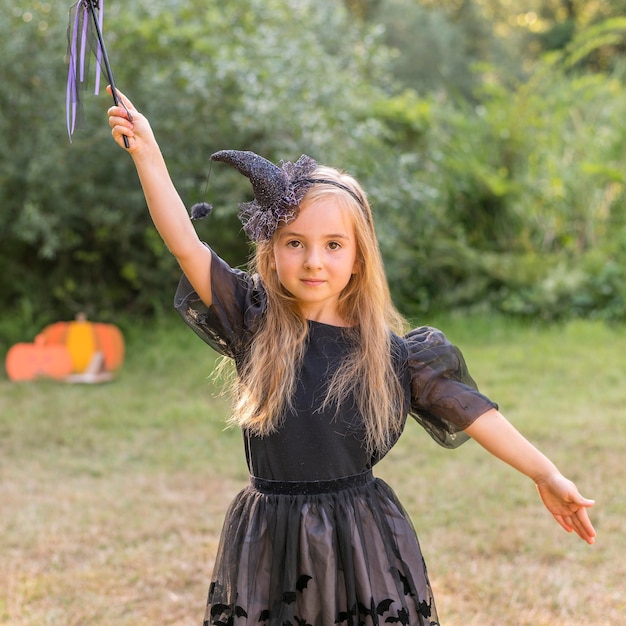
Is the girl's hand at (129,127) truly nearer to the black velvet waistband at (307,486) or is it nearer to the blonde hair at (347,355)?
the blonde hair at (347,355)

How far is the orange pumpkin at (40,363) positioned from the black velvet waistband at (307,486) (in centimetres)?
415

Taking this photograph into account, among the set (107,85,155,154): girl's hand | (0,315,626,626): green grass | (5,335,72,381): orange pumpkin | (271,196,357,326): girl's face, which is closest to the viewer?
(107,85,155,154): girl's hand

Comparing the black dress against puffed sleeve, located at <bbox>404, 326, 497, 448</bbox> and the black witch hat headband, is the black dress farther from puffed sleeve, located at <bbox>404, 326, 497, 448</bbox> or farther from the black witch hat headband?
the black witch hat headband

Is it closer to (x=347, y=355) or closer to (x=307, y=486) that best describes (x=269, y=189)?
(x=347, y=355)

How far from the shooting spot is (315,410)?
1.83 metres

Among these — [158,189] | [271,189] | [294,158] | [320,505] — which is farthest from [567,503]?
[294,158]

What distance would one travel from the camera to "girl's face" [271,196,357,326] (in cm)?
183

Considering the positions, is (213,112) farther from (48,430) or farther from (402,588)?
(402,588)

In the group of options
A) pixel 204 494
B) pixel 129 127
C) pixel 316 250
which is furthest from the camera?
pixel 204 494

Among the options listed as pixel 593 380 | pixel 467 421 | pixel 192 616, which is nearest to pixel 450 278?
pixel 593 380

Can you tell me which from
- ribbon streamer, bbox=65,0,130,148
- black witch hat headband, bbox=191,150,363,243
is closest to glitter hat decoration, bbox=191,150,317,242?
black witch hat headband, bbox=191,150,363,243

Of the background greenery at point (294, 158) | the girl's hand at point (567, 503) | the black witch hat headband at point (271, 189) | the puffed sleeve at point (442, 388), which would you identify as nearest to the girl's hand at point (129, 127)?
the black witch hat headband at point (271, 189)

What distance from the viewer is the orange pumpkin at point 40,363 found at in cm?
573

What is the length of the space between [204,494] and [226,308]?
2.07m
